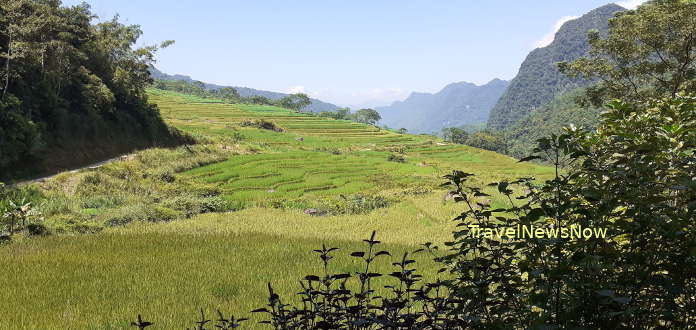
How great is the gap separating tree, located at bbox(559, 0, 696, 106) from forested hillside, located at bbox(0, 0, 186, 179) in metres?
35.8

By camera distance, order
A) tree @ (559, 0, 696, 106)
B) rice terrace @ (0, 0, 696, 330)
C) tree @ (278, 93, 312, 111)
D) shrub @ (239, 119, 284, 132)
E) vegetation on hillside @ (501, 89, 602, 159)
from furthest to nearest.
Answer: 1. tree @ (278, 93, 312, 111)
2. vegetation on hillside @ (501, 89, 602, 159)
3. shrub @ (239, 119, 284, 132)
4. tree @ (559, 0, 696, 106)
5. rice terrace @ (0, 0, 696, 330)

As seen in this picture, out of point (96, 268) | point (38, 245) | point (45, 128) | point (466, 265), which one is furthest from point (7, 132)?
point (466, 265)

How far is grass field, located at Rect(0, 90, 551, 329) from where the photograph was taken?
7.55 meters

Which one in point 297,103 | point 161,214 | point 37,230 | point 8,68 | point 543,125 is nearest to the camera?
point 37,230

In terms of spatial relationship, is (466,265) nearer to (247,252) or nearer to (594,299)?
(594,299)

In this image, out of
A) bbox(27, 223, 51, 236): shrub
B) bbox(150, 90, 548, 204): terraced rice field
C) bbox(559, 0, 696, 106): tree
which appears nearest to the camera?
bbox(27, 223, 51, 236): shrub

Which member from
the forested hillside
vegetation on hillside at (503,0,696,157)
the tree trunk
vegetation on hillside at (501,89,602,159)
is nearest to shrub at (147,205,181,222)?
the forested hillside

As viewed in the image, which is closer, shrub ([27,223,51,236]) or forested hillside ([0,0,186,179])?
shrub ([27,223,51,236])

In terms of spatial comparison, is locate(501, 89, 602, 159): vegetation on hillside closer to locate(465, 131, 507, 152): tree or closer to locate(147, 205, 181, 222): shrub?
locate(465, 131, 507, 152): tree

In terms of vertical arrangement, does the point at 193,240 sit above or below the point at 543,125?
below

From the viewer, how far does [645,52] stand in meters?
22.1

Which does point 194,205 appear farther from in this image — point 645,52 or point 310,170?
point 645,52

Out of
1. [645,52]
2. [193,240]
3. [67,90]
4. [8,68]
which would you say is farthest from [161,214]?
[645,52]

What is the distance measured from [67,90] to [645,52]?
144ft
